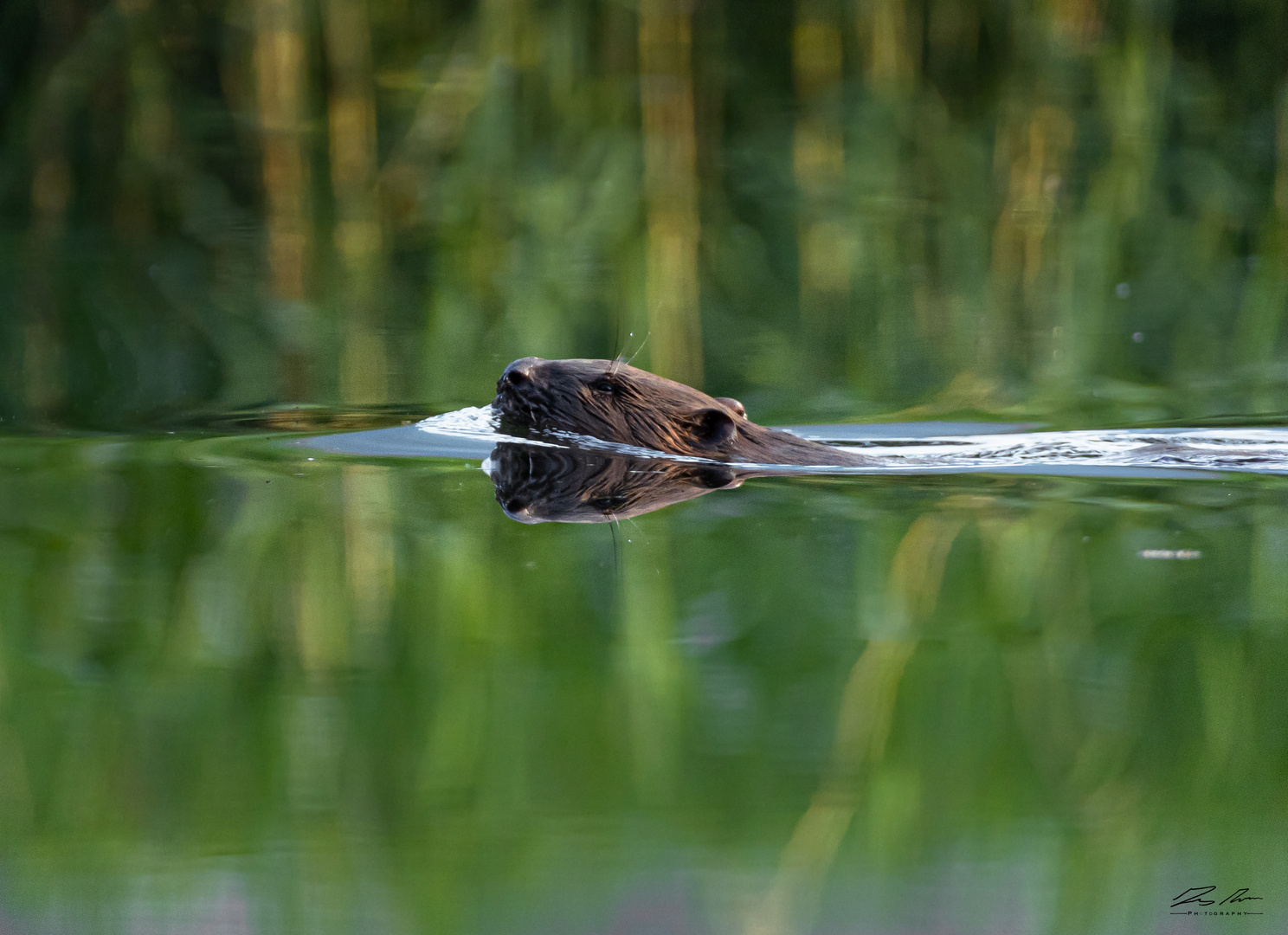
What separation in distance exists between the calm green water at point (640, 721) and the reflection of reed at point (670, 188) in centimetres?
346

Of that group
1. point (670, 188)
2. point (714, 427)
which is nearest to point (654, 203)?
point (670, 188)

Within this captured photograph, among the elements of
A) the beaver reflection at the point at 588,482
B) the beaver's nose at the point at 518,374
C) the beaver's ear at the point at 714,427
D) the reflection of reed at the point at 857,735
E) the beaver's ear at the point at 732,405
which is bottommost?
the reflection of reed at the point at 857,735

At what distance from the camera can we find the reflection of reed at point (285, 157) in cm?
959

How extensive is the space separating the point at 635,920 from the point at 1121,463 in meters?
3.91

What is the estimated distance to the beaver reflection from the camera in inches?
192

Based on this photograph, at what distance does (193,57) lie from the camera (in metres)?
13.8

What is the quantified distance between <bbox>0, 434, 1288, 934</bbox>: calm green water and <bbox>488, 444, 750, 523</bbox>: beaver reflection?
0.58ft

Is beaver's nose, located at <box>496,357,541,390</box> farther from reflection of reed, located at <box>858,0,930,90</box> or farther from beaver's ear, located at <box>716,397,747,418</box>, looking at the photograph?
reflection of reed, located at <box>858,0,930,90</box>

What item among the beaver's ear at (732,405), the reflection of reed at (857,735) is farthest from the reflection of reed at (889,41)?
the reflection of reed at (857,735)

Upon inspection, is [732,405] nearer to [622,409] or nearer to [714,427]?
[714,427]

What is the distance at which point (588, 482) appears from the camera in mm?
5410

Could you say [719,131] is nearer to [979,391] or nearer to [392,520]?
[979,391]

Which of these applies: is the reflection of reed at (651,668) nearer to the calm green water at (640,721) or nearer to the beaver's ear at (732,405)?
the calm green water at (640,721)

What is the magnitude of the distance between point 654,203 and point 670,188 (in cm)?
36
